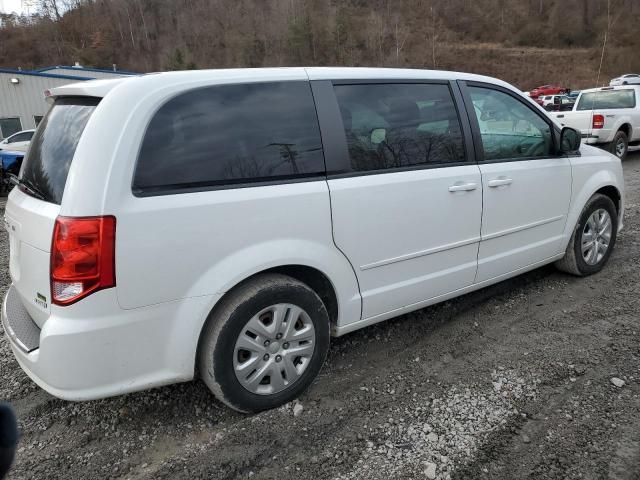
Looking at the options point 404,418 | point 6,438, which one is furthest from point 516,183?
point 6,438

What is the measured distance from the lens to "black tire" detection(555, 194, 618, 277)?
4.05 m

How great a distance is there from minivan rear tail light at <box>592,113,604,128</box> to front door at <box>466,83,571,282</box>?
8329 mm

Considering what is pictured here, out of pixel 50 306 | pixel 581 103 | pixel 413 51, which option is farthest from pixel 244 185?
pixel 413 51

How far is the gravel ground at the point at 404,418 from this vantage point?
2197mm

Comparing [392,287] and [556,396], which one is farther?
[392,287]

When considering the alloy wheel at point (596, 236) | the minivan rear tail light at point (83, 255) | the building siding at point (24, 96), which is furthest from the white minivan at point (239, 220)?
the building siding at point (24, 96)

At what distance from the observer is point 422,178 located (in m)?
2.89

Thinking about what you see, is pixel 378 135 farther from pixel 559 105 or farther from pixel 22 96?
pixel 22 96

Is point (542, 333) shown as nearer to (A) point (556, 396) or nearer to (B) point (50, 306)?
(A) point (556, 396)

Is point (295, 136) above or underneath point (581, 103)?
above

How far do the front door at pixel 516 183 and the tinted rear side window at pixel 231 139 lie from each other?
138 cm

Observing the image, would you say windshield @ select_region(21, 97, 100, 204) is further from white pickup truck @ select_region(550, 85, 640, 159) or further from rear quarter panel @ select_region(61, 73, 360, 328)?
white pickup truck @ select_region(550, 85, 640, 159)

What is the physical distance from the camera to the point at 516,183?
3.39m

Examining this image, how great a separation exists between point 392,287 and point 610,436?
1325 mm
